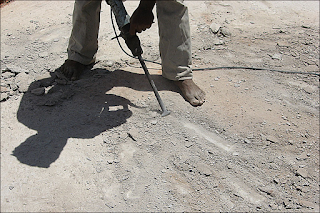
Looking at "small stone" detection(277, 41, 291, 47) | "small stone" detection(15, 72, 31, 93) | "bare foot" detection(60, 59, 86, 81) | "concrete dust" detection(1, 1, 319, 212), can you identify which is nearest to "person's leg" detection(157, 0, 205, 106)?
"concrete dust" detection(1, 1, 319, 212)

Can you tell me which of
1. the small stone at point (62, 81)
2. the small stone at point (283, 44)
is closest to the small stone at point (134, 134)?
the small stone at point (62, 81)

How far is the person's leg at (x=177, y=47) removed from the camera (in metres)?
2.27

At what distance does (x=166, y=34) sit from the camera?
238 cm

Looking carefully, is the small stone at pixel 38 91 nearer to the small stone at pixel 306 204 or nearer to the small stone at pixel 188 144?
the small stone at pixel 188 144

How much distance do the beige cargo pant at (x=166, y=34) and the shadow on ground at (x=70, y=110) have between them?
0.19 metres

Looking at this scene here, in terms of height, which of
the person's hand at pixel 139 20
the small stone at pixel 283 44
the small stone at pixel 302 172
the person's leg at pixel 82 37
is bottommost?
the small stone at pixel 302 172

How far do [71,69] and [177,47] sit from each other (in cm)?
95

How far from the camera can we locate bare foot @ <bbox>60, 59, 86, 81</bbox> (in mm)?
2645

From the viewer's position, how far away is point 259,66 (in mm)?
2945

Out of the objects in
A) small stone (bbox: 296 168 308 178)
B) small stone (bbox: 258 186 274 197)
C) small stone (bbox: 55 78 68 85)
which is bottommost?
small stone (bbox: 296 168 308 178)

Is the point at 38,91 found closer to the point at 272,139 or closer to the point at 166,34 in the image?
the point at 166,34

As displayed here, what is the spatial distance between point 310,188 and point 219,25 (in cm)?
217

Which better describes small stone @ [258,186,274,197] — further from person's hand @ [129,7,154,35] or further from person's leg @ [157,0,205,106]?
person's hand @ [129,7,154,35]

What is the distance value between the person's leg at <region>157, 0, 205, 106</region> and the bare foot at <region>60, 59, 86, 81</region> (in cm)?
76
